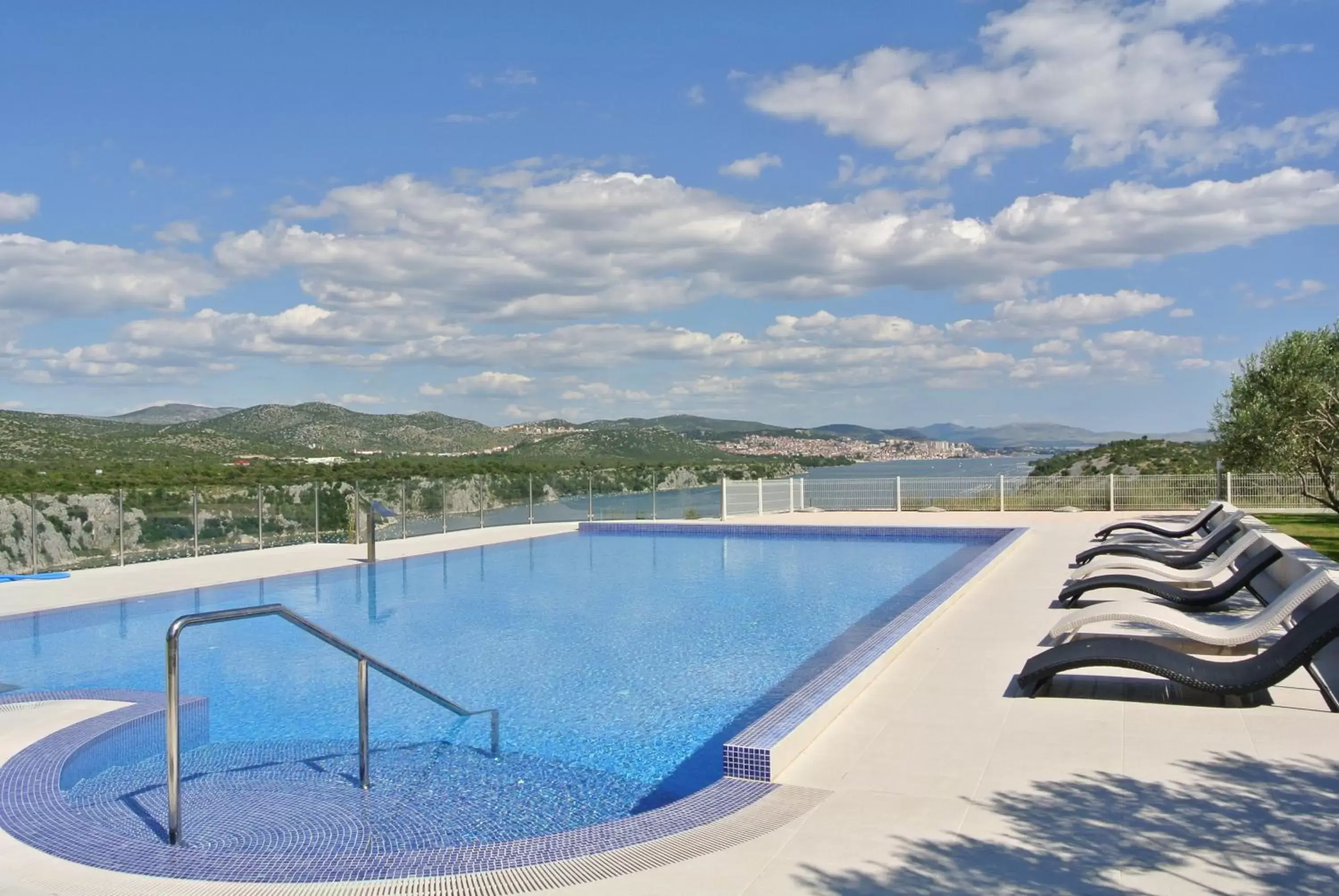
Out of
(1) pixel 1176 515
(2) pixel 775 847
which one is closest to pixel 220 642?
(2) pixel 775 847

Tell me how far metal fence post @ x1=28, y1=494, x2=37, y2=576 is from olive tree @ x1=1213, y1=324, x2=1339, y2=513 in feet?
57.2

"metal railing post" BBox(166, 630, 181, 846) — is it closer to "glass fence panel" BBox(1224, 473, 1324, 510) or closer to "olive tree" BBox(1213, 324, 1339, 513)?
"olive tree" BBox(1213, 324, 1339, 513)

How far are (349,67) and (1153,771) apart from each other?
16533 millimetres

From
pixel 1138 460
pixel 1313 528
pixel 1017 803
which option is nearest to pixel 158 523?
pixel 1017 803

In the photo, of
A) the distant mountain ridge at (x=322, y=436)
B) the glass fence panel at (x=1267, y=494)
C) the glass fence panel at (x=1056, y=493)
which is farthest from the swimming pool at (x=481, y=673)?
the distant mountain ridge at (x=322, y=436)

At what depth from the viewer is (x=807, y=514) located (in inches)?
875

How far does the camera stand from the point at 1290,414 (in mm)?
13617

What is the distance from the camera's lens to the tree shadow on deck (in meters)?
3.29

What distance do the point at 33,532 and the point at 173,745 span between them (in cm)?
1159

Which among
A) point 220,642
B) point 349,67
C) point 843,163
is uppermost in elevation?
point 349,67

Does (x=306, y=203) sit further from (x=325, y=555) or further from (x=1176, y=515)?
(x=1176, y=515)

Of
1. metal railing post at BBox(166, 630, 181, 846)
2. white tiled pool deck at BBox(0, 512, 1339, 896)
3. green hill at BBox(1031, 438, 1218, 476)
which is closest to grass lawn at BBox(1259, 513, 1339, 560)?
green hill at BBox(1031, 438, 1218, 476)

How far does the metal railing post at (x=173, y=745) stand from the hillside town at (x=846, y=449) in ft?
134

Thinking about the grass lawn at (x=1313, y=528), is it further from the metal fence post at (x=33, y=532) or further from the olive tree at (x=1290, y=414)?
the metal fence post at (x=33, y=532)
